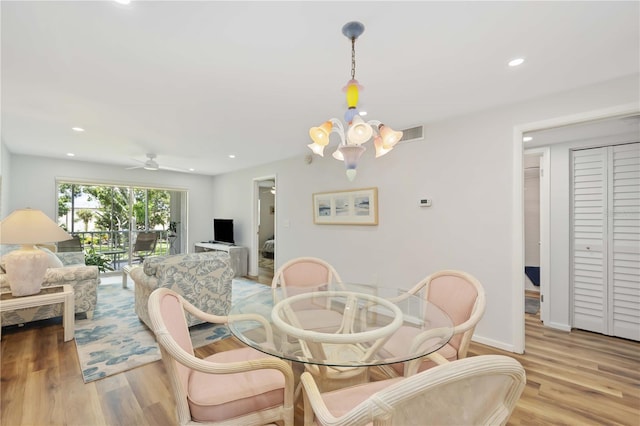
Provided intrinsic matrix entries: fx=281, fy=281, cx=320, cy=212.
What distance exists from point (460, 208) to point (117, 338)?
3.75m

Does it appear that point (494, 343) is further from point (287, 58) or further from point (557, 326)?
point (287, 58)

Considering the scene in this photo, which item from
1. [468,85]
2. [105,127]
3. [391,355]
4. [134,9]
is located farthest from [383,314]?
[105,127]

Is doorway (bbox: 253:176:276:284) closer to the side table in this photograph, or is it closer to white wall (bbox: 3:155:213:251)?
white wall (bbox: 3:155:213:251)

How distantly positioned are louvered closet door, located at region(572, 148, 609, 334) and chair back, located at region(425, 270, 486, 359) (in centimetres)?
225

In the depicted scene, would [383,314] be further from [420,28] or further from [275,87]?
[275,87]

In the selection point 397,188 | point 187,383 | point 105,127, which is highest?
point 105,127

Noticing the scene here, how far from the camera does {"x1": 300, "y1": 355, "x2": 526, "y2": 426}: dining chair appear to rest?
649 millimetres

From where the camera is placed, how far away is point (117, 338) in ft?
9.36

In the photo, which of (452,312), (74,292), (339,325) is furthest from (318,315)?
(74,292)

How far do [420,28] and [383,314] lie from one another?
5.73 feet

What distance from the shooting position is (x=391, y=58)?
6.15 ft

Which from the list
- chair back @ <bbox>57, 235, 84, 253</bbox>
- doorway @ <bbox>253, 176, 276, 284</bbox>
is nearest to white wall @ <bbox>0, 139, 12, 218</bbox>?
chair back @ <bbox>57, 235, 84, 253</bbox>

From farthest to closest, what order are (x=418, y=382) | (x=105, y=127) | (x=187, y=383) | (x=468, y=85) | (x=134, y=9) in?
1. (x=105, y=127)
2. (x=468, y=85)
3. (x=134, y=9)
4. (x=187, y=383)
5. (x=418, y=382)

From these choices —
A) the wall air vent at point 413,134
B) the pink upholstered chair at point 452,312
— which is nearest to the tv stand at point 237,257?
the wall air vent at point 413,134
